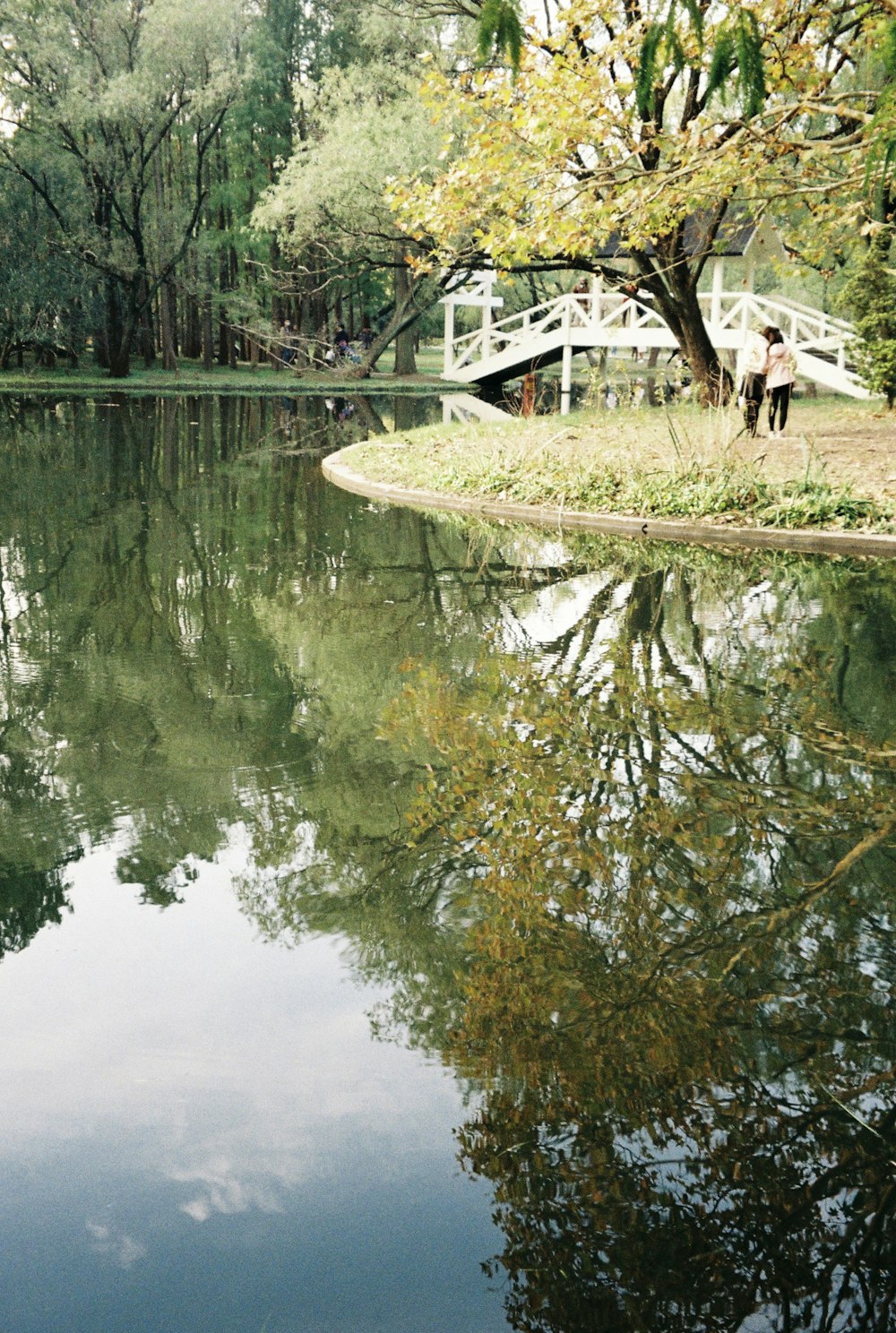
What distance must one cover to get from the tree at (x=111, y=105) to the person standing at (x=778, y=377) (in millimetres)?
28521

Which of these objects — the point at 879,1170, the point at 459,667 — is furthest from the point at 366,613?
the point at 879,1170

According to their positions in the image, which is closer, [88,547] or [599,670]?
[599,670]

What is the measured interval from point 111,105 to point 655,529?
32.7m

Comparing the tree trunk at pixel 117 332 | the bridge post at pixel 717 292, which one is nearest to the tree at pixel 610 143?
the bridge post at pixel 717 292

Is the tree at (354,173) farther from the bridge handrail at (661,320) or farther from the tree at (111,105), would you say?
the bridge handrail at (661,320)

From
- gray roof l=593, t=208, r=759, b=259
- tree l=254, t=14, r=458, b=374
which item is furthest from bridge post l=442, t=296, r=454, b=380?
gray roof l=593, t=208, r=759, b=259

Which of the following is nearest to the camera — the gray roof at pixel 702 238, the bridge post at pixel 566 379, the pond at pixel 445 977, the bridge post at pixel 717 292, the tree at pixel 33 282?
the pond at pixel 445 977

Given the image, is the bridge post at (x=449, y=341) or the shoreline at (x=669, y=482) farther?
Answer: the bridge post at (x=449, y=341)

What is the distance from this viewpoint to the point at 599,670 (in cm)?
855

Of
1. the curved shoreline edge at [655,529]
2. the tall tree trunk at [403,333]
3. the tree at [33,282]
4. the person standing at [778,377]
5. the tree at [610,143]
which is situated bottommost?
the curved shoreline edge at [655,529]

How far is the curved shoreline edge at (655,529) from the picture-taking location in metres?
13.6

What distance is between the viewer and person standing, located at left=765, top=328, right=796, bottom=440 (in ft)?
62.3

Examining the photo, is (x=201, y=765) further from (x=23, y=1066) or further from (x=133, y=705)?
(x=23, y=1066)

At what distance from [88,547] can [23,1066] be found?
383 inches
